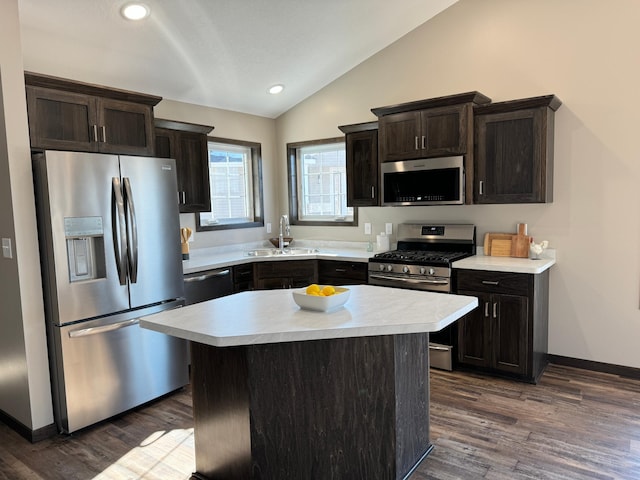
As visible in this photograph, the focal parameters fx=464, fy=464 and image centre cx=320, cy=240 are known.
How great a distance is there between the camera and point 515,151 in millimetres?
3590

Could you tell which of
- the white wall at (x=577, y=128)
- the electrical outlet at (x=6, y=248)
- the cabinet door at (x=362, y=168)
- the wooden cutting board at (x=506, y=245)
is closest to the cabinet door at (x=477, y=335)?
the wooden cutting board at (x=506, y=245)

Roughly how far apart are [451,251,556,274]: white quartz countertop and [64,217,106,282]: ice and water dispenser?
8.44 feet

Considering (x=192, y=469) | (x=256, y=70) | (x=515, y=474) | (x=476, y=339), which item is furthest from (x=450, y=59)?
(x=192, y=469)

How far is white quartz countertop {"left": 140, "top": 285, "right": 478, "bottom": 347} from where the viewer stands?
6.19 ft

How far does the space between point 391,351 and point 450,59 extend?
3044 millimetres

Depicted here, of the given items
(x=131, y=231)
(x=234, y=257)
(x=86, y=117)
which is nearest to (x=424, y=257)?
(x=234, y=257)

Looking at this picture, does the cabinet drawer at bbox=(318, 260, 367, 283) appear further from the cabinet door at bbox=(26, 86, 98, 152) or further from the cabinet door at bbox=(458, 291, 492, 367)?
the cabinet door at bbox=(26, 86, 98, 152)

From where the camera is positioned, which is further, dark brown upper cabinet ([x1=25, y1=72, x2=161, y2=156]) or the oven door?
the oven door

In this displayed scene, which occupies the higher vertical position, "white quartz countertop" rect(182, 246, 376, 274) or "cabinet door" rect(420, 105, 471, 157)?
"cabinet door" rect(420, 105, 471, 157)

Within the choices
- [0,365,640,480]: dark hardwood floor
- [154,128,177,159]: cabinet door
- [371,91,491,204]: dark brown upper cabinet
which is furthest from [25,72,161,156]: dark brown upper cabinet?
[371,91,491,204]: dark brown upper cabinet

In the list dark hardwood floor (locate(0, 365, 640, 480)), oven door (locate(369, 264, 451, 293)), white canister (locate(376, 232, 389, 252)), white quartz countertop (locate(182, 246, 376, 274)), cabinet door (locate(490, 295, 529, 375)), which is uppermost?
white canister (locate(376, 232, 389, 252))

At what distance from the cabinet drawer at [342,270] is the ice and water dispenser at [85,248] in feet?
6.85

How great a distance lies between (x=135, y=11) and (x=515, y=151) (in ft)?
9.53

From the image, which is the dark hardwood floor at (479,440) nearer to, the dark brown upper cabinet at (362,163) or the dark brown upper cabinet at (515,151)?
the dark brown upper cabinet at (515,151)
